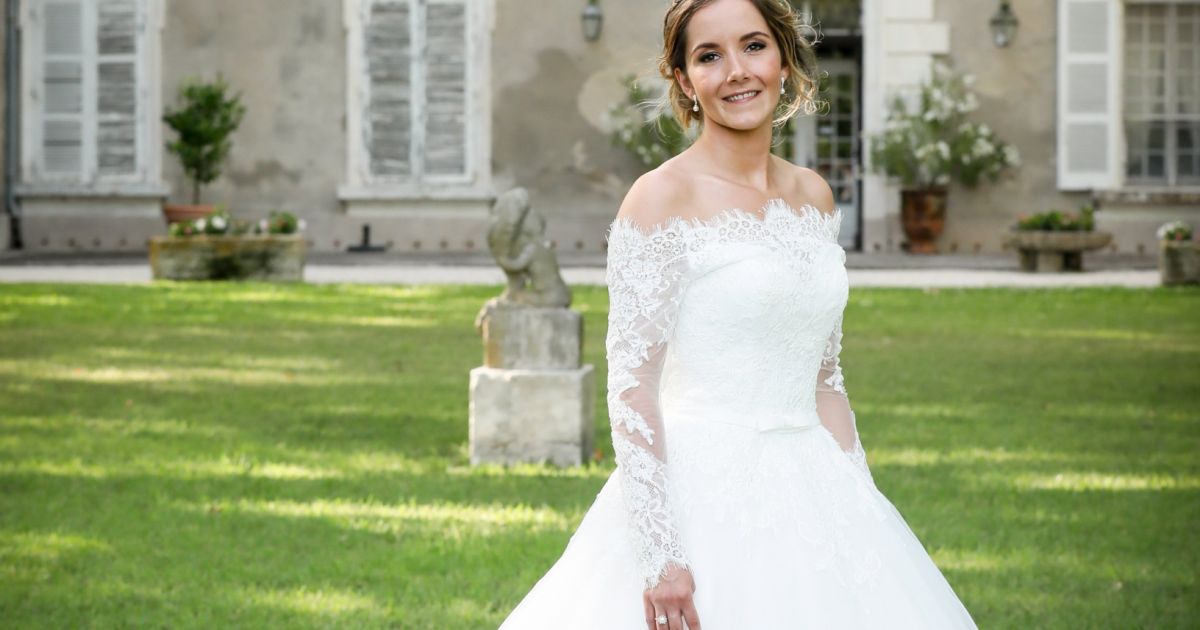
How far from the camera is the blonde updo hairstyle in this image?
226 centimetres

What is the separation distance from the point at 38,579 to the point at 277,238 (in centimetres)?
981

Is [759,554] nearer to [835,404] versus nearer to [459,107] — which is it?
[835,404]

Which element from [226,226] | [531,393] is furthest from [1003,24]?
[531,393]

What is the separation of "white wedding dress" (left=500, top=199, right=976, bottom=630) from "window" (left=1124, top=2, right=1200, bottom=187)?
1660 cm

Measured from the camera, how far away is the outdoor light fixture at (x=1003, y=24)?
17.8 metres

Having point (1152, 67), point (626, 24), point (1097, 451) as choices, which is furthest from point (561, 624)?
point (1152, 67)

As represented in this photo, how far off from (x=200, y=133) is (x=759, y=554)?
14.9 meters

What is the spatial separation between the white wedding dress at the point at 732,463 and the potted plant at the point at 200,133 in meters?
14.6

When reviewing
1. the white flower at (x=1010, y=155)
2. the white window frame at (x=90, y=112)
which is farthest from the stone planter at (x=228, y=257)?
the white flower at (x=1010, y=155)

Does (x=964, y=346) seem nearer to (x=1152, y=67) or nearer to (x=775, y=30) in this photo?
(x=775, y=30)

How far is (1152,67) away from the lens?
18125mm

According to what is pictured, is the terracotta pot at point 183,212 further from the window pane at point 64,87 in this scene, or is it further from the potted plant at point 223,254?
the potted plant at point 223,254

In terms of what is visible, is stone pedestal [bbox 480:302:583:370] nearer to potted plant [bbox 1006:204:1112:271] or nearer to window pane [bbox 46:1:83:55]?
potted plant [bbox 1006:204:1112:271]

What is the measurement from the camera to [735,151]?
7.43ft
